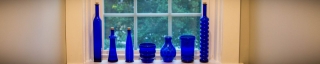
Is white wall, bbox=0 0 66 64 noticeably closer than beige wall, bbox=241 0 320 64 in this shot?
Yes

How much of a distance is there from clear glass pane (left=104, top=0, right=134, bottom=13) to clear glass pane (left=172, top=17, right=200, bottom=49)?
0.27 m

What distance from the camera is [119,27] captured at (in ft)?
7.00

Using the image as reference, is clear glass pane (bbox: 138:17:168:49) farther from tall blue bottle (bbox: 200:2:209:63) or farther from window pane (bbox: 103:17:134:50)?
tall blue bottle (bbox: 200:2:209:63)

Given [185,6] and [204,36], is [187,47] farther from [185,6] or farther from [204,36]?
[185,6]

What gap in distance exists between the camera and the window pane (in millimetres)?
2125

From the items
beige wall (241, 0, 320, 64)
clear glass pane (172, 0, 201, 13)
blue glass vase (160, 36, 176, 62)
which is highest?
clear glass pane (172, 0, 201, 13)

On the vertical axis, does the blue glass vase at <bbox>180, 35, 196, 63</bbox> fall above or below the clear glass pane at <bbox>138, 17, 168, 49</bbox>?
below

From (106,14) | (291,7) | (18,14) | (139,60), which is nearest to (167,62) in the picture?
(139,60)

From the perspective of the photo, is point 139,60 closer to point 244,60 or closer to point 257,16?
point 244,60

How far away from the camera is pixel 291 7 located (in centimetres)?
159

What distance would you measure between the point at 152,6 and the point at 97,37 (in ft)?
1.20

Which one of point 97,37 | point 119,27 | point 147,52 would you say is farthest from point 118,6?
point 147,52

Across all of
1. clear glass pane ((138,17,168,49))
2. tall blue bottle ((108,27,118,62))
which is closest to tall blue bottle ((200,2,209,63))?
clear glass pane ((138,17,168,49))

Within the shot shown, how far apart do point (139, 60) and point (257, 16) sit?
2.35 ft
